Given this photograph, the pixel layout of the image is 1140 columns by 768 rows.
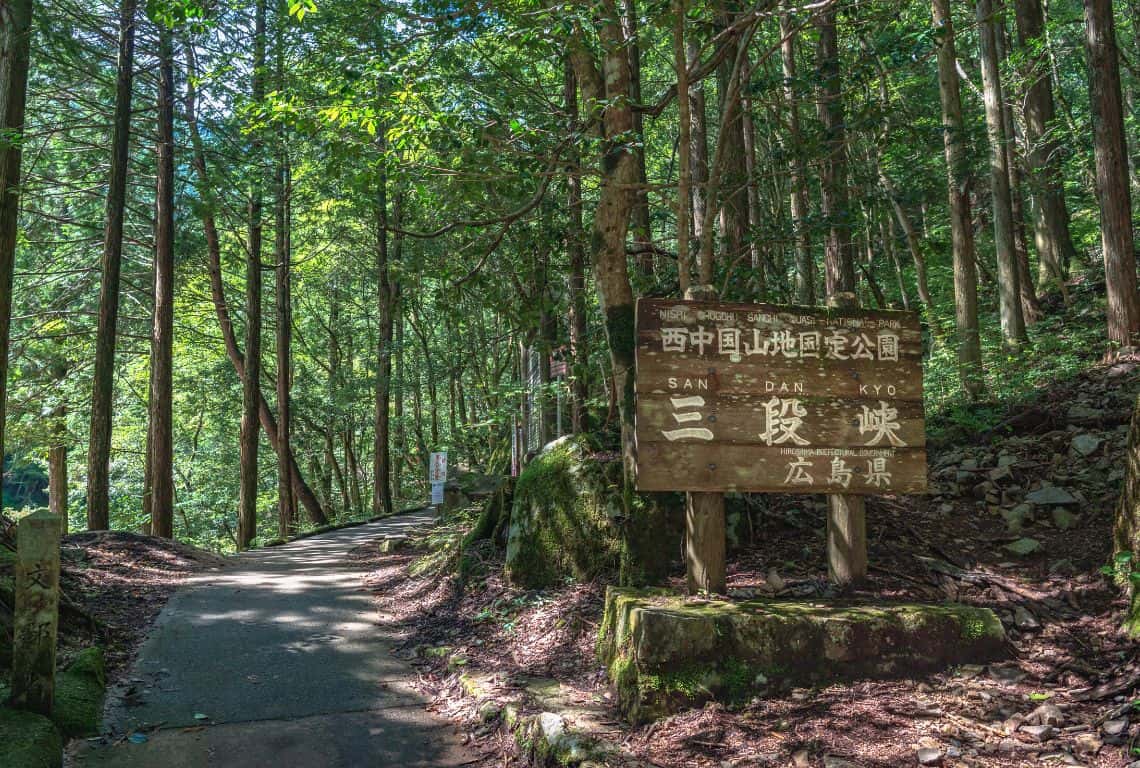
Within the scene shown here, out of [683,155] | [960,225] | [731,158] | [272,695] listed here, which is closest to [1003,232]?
[960,225]

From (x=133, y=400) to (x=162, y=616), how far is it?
23.8 m

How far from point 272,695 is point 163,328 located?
11502 millimetres

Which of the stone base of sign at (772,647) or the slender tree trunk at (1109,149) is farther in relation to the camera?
the slender tree trunk at (1109,149)

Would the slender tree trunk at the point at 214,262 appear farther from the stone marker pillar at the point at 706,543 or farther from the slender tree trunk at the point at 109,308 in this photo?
the stone marker pillar at the point at 706,543

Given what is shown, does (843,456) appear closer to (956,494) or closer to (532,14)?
(956,494)

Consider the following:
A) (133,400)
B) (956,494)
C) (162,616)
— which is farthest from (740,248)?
(133,400)

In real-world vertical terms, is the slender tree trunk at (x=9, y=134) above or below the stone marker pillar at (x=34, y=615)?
above

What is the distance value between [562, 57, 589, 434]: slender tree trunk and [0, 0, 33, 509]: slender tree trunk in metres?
5.50

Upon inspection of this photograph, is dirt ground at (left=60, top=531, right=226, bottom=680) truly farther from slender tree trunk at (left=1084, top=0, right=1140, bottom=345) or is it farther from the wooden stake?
slender tree trunk at (left=1084, top=0, right=1140, bottom=345)

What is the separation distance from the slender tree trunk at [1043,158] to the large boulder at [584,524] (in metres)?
12.3

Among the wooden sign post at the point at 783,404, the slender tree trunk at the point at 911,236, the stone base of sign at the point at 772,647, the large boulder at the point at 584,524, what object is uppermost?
the slender tree trunk at the point at 911,236

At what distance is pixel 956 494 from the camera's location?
23.7ft

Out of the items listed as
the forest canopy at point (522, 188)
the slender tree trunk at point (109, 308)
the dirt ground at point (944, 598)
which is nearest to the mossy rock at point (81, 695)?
the dirt ground at point (944, 598)

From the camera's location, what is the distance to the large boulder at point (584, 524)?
6.21 meters
